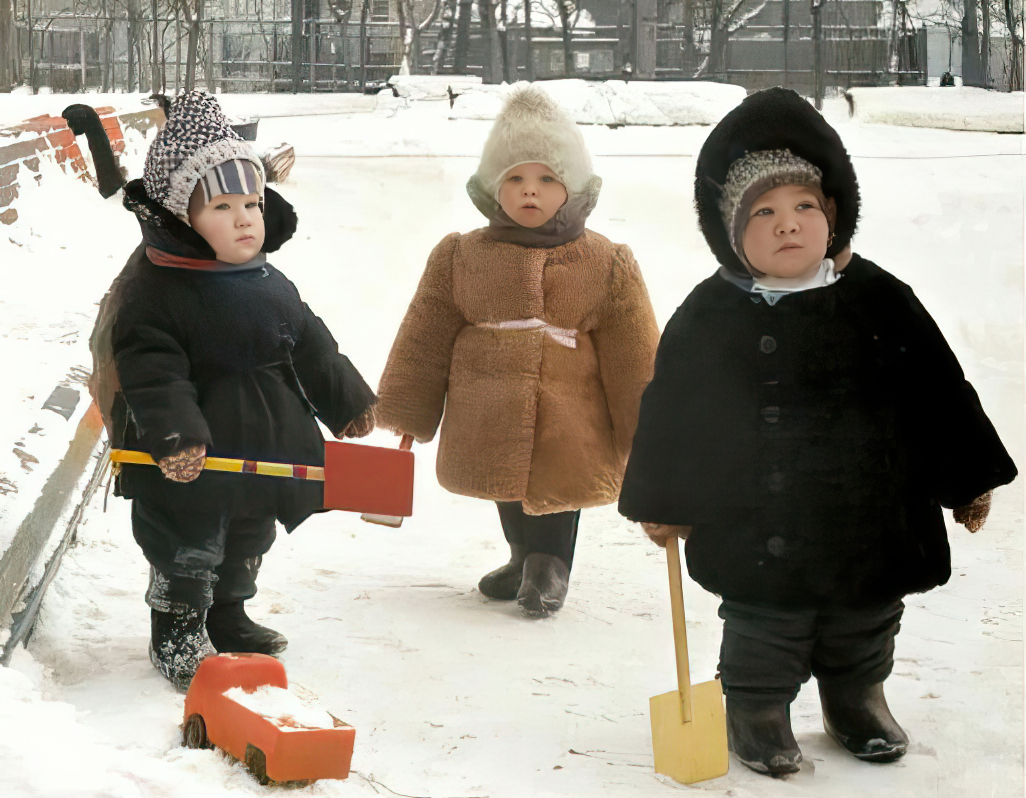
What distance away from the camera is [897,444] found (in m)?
1.70

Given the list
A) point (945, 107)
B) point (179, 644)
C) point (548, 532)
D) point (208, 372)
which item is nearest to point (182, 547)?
point (179, 644)

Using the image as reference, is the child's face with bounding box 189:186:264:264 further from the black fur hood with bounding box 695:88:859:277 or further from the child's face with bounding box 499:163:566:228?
the black fur hood with bounding box 695:88:859:277

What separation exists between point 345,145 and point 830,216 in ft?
3.41

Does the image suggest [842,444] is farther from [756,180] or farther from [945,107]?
[945,107]

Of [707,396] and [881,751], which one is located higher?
[707,396]

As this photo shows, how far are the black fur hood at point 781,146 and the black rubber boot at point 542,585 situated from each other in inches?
31.5

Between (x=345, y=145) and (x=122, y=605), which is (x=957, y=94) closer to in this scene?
(x=345, y=145)

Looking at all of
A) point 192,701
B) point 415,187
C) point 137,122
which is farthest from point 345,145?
point 192,701

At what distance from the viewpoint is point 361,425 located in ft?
6.84

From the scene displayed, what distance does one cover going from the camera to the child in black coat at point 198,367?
1.85 m

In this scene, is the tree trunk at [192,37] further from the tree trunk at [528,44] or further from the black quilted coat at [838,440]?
the black quilted coat at [838,440]

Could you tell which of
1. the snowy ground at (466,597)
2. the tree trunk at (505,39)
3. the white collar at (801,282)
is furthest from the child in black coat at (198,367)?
the white collar at (801,282)

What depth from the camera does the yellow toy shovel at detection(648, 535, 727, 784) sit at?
169cm

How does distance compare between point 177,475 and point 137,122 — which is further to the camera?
point 137,122
